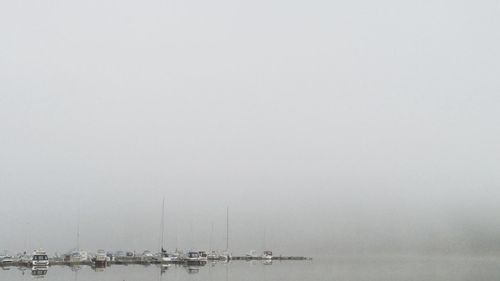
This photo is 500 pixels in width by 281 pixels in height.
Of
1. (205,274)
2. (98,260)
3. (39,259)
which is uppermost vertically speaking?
(39,259)

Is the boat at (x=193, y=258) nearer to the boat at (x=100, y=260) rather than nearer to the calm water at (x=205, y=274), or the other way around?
the calm water at (x=205, y=274)

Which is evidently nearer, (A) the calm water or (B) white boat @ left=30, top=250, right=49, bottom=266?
(A) the calm water

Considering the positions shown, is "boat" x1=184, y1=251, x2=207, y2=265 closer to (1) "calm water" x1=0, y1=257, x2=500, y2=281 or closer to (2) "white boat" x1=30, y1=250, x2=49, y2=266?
(1) "calm water" x1=0, y1=257, x2=500, y2=281

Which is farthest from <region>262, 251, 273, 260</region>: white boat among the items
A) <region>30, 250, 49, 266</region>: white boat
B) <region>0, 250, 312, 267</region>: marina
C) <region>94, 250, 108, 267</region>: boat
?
<region>30, 250, 49, 266</region>: white boat

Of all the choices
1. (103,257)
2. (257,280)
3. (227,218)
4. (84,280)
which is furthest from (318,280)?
(227,218)

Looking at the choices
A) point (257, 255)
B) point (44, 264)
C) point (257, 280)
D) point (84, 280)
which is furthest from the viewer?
point (257, 255)

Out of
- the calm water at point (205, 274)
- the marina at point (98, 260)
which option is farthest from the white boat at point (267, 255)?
the calm water at point (205, 274)

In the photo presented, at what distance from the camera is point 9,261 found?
96750 mm

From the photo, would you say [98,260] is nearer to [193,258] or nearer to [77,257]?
[77,257]

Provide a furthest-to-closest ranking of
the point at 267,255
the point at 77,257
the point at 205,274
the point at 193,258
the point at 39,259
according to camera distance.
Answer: the point at 267,255 → the point at 193,258 → the point at 77,257 → the point at 39,259 → the point at 205,274

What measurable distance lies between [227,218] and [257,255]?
45.9 metres

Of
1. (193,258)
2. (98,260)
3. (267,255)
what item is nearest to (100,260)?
(98,260)

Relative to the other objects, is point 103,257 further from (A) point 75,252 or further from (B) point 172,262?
(B) point 172,262

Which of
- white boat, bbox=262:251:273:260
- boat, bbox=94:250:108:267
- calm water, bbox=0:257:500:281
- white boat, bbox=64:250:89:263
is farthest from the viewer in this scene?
white boat, bbox=262:251:273:260
